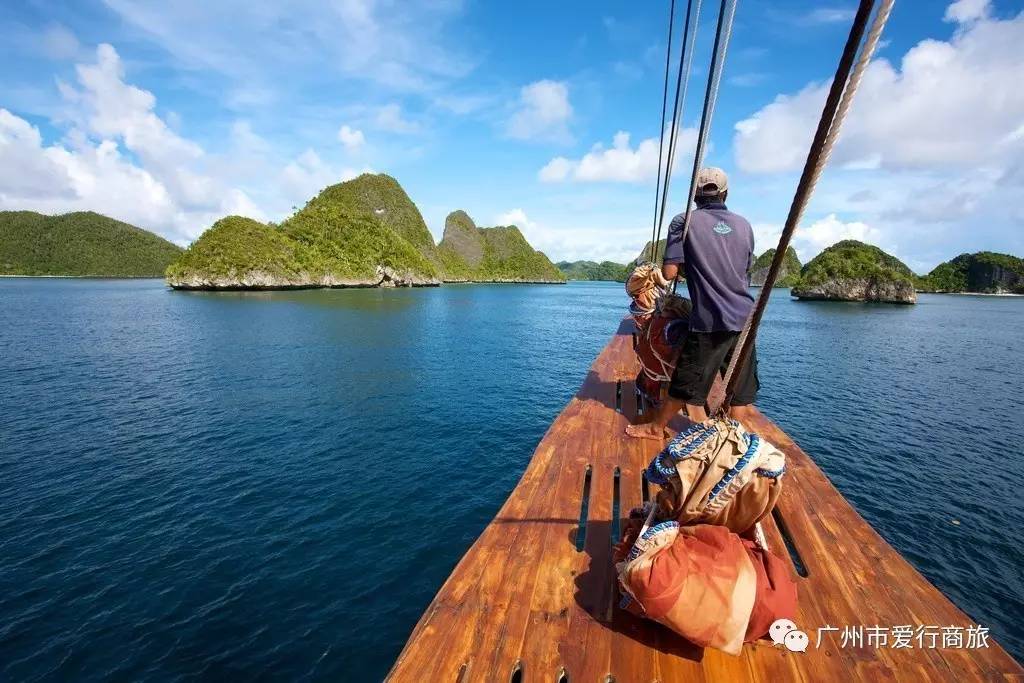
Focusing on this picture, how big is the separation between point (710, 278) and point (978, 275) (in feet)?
787

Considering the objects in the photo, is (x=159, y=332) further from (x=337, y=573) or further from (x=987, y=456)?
(x=987, y=456)

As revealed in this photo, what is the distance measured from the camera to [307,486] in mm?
11328

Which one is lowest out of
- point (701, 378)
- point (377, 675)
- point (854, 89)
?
point (377, 675)

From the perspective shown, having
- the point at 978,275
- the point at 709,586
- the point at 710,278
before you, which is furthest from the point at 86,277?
the point at 978,275

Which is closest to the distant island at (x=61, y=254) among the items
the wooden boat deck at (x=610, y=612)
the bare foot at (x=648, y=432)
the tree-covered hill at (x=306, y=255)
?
the tree-covered hill at (x=306, y=255)

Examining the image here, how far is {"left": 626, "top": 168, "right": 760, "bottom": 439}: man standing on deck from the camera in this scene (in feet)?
15.0

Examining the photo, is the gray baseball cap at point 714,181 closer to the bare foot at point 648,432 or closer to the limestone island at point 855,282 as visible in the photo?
the bare foot at point 648,432

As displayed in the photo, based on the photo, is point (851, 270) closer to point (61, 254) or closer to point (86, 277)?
point (86, 277)

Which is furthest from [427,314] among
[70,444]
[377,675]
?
[377,675]

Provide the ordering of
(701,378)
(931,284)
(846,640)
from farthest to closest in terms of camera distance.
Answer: (931,284), (701,378), (846,640)

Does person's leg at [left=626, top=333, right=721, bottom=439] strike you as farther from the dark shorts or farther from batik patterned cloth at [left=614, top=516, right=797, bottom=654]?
batik patterned cloth at [left=614, top=516, right=797, bottom=654]

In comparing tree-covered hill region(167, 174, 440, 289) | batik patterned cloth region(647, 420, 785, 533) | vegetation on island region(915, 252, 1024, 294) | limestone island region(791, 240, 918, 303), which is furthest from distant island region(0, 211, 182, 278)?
vegetation on island region(915, 252, 1024, 294)

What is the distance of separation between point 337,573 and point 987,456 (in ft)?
63.7

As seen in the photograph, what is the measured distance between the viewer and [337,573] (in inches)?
325
